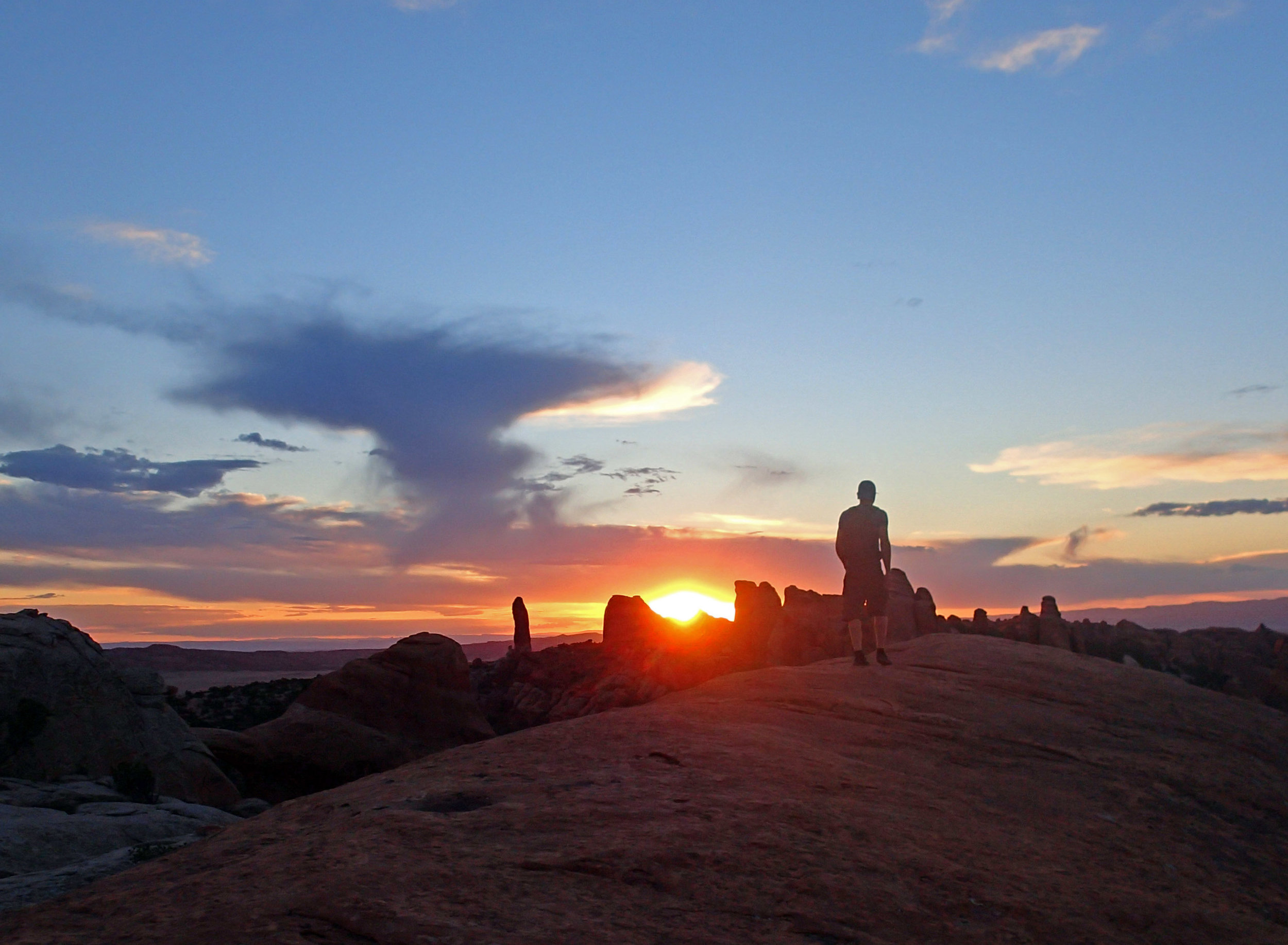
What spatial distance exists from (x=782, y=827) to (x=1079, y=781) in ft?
15.5

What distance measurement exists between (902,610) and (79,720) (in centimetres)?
4874

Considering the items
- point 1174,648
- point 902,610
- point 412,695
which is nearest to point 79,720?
point 412,695

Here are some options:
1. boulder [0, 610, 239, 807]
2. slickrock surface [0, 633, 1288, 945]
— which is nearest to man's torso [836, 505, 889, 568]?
slickrock surface [0, 633, 1288, 945]

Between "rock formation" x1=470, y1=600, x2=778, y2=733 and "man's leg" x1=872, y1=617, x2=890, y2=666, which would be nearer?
"man's leg" x1=872, y1=617, x2=890, y2=666

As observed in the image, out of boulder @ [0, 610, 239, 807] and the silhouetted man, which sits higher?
the silhouetted man

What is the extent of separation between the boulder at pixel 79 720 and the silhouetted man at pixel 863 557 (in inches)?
507

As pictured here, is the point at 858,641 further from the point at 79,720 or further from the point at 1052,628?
the point at 1052,628

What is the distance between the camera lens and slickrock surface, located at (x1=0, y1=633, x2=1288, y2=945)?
4473mm

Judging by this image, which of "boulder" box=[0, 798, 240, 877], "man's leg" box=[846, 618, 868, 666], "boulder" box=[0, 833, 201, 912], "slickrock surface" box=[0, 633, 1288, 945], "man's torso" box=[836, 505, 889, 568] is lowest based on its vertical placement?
"boulder" box=[0, 798, 240, 877]

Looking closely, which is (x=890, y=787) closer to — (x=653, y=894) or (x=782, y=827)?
(x=782, y=827)

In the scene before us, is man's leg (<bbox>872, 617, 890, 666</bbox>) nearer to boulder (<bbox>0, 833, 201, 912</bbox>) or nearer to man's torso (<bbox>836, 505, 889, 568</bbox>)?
man's torso (<bbox>836, 505, 889, 568</bbox>)

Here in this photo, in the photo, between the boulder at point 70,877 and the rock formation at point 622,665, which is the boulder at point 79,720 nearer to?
the boulder at point 70,877

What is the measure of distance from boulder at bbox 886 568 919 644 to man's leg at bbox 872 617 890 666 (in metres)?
40.8

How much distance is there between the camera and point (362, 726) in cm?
3119
